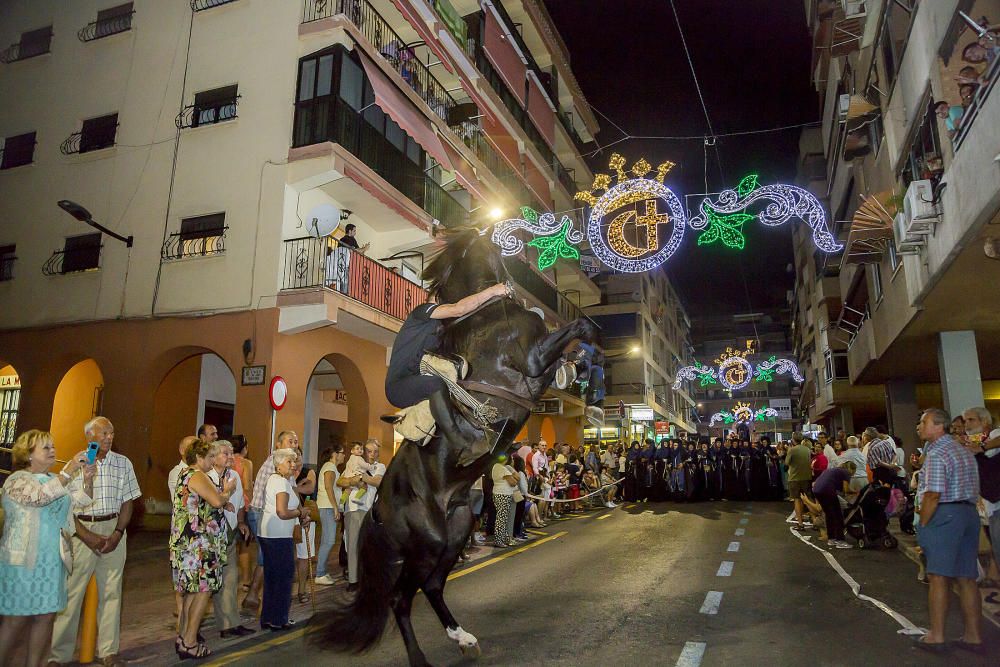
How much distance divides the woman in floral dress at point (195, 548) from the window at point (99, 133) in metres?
14.9

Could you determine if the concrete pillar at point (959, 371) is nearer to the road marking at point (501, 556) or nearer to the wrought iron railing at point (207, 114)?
the road marking at point (501, 556)

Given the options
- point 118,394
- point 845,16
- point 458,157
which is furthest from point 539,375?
point 458,157

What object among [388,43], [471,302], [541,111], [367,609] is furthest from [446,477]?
[541,111]

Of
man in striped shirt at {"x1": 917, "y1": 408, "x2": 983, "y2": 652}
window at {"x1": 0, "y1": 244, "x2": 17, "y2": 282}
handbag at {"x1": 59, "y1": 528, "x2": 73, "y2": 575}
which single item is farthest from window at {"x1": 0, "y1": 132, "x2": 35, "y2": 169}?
man in striped shirt at {"x1": 917, "y1": 408, "x2": 983, "y2": 652}

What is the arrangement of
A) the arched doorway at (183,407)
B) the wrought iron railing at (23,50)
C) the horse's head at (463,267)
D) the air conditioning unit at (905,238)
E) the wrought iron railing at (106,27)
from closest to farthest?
the horse's head at (463,267) → the air conditioning unit at (905,238) → the arched doorway at (183,407) → the wrought iron railing at (106,27) → the wrought iron railing at (23,50)

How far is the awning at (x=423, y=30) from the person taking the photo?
19000mm

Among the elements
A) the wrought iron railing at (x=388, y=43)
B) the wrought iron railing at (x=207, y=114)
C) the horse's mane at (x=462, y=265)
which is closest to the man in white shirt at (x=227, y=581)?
the horse's mane at (x=462, y=265)

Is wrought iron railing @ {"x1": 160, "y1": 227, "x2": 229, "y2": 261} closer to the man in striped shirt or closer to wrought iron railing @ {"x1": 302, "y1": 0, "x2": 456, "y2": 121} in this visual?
wrought iron railing @ {"x1": 302, "y1": 0, "x2": 456, "y2": 121}

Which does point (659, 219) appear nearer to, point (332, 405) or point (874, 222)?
point (874, 222)

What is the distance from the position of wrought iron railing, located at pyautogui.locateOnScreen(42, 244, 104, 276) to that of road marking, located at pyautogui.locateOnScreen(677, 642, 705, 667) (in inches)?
653

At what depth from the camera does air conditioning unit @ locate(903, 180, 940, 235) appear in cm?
1063

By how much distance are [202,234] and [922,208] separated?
47.7ft

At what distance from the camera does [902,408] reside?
21.7 metres

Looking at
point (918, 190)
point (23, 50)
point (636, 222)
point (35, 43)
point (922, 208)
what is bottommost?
point (922, 208)
